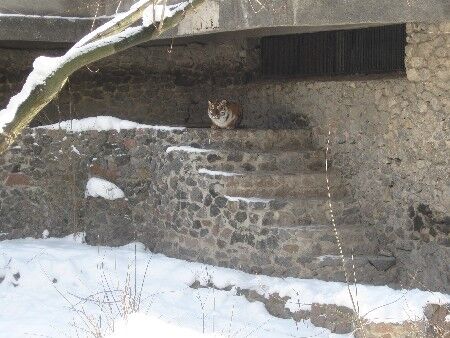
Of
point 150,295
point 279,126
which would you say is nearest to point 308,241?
point 150,295

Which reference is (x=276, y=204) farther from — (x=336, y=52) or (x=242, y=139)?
(x=336, y=52)

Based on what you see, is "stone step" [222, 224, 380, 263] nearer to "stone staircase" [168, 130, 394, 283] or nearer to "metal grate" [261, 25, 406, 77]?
"stone staircase" [168, 130, 394, 283]

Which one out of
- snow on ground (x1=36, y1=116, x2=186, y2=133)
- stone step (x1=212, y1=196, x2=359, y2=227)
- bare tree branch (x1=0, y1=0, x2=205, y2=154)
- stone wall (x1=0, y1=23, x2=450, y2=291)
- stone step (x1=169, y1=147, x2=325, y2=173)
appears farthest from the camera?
snow on ground (x1=36, y1=116, x2=186, y2=133)

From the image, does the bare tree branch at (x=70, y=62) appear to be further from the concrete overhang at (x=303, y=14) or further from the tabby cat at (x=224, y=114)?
the tabby cat at (x=224, y=114)

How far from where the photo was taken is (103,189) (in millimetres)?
11852

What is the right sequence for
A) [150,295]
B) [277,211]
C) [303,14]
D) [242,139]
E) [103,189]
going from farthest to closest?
[103,189] → [242,139] → [277,211] → [150,295] → [303,14]

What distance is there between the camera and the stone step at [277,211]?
10180 mm

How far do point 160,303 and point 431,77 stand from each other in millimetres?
3946

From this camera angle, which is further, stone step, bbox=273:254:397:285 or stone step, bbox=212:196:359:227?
stone step, bbox=212:196:359:227

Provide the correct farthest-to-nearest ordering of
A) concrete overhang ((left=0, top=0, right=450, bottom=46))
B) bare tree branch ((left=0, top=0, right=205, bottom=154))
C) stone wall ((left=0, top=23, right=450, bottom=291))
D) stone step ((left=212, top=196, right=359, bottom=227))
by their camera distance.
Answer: stone step ((left=212, top=196, right=359, bottom=227))
stone wall ((left=0, top=23, right=450, bottom=291))
concrete overhang ((left=0, top=0, right=450, bottom=46))
bare tree branch ((left=0, top=0, right=205, bottom=154))

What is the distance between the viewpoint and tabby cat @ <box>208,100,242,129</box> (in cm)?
1135

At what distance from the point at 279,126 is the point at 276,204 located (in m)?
2.51

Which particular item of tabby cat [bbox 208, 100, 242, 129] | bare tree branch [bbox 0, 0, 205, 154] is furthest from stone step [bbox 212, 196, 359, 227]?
bare tree branch [bbox 0, 0, 205, 154]

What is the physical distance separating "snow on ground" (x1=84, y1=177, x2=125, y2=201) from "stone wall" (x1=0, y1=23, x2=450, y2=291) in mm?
124
